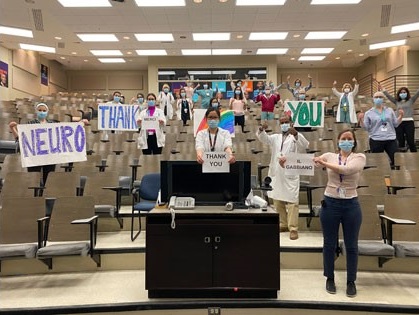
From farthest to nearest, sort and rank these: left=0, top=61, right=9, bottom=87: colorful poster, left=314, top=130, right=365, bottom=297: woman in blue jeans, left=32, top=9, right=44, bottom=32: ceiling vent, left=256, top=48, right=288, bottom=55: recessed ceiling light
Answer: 1. left=256, top=48, right=288, bottom=55: recessed ceiling light
2. left=0, top=61, right=9, bottom=87: colorful poster
3. left=32, top=9, right=44, bottom=32: ceiling vent
4. left=314, top=130, right=365, bottom=297: woman in blue jeans

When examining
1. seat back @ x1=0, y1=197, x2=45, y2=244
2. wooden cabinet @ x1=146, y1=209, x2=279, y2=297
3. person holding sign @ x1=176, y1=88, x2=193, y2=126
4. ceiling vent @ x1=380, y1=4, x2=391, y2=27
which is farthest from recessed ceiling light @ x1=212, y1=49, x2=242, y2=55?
wooden cabinet @ x1=146, y1=209, x2=279, y2=297

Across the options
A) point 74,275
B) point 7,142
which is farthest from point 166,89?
point 74,275

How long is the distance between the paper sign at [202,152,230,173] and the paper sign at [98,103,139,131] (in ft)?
13.6

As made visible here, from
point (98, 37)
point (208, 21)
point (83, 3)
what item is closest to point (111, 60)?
point (98, 37)

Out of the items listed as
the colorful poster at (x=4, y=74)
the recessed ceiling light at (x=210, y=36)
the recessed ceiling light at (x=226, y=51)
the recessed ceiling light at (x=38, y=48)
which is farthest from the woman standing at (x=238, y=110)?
the colorful poster at (x=4, y=74)

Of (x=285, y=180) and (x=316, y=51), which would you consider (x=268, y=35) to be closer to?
(x=316, y=51)

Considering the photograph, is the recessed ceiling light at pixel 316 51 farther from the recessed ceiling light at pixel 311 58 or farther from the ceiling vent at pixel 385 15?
the ceiling vent at pixel 385 15

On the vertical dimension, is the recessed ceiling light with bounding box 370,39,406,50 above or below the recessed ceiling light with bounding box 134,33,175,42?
above

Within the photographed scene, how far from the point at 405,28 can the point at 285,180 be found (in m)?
11.4

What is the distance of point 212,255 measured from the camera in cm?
305

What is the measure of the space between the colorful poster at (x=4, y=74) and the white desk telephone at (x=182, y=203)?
1395 cm

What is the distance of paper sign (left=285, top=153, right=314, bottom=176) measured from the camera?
3.73 meters

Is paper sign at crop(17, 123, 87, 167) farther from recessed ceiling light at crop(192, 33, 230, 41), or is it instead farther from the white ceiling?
recessed ceiling light at crop(192, 33, 230, 41)

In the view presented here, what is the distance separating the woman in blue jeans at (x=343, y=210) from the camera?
3088mm
